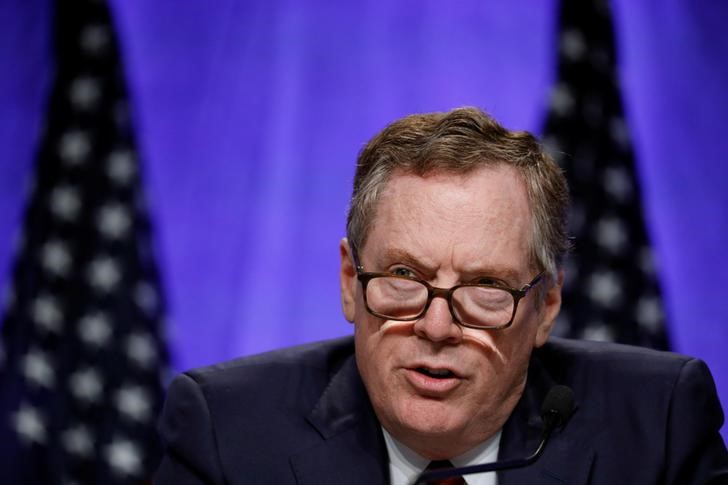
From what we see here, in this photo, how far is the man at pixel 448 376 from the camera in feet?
5.87

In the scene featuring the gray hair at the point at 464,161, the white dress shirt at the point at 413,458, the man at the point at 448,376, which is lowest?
the white dress shirt at the point at 413,458

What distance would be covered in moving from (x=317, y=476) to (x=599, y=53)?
2.28 m

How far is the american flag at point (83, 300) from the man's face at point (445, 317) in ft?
6.47

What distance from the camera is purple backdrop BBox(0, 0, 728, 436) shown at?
136 inches

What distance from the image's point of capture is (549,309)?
6.64 ft

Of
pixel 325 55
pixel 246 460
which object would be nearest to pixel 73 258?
pixel 325 55

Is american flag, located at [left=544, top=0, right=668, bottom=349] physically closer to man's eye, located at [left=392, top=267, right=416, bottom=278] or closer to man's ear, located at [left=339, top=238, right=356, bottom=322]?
man's ear, located at [left=339, top=238, right=356, bottom=322]

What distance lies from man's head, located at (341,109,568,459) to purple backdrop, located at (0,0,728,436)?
1.60m

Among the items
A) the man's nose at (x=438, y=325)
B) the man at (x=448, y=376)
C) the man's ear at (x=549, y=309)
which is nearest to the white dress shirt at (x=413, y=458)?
the man at (x=448, y=376)

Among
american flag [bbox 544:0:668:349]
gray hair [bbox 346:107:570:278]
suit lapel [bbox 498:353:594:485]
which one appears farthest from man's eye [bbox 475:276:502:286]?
american flag [bbox 544:0:668:349]

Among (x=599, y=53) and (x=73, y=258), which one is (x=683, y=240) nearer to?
(x=599, y=53)

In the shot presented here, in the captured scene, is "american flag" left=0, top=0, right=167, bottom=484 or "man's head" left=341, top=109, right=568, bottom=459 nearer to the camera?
"man's head" left=341, top=109, right=568, bottom=459

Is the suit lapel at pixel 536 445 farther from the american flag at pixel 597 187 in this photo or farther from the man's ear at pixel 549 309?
the american flag at pixel 597 187

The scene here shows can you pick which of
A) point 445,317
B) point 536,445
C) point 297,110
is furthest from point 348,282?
point 297,110
